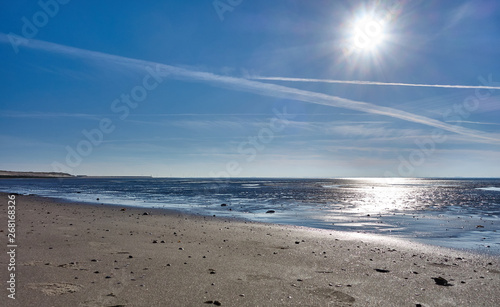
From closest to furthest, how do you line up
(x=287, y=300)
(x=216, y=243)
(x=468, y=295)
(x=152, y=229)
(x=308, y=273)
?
(x=287, y=300), (x=468, y=295), (x=308, y=273), (x=216, y=243), (x=152, y=229)

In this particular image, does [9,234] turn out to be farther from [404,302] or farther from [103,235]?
[404,302]

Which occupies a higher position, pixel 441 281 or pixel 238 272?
pixel 238 272

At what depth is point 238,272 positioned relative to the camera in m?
9.40

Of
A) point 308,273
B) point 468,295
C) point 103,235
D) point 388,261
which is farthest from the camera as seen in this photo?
point 103,235

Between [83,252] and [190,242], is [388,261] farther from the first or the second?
[83,252]

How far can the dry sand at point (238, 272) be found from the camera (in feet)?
24.2

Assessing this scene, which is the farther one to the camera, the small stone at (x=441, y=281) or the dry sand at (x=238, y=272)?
the small stone at (x=441, y=281)

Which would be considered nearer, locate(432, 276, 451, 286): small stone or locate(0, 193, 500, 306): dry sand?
locate(0, 193, 500, 306): dry sand

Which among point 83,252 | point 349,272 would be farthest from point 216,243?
point 349,272

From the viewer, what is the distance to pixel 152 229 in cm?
1744

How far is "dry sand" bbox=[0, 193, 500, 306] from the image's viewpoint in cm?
738

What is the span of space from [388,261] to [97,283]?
8977 mm

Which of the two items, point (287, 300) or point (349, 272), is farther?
point (349, 272)

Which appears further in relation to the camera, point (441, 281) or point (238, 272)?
point (238, 272)
